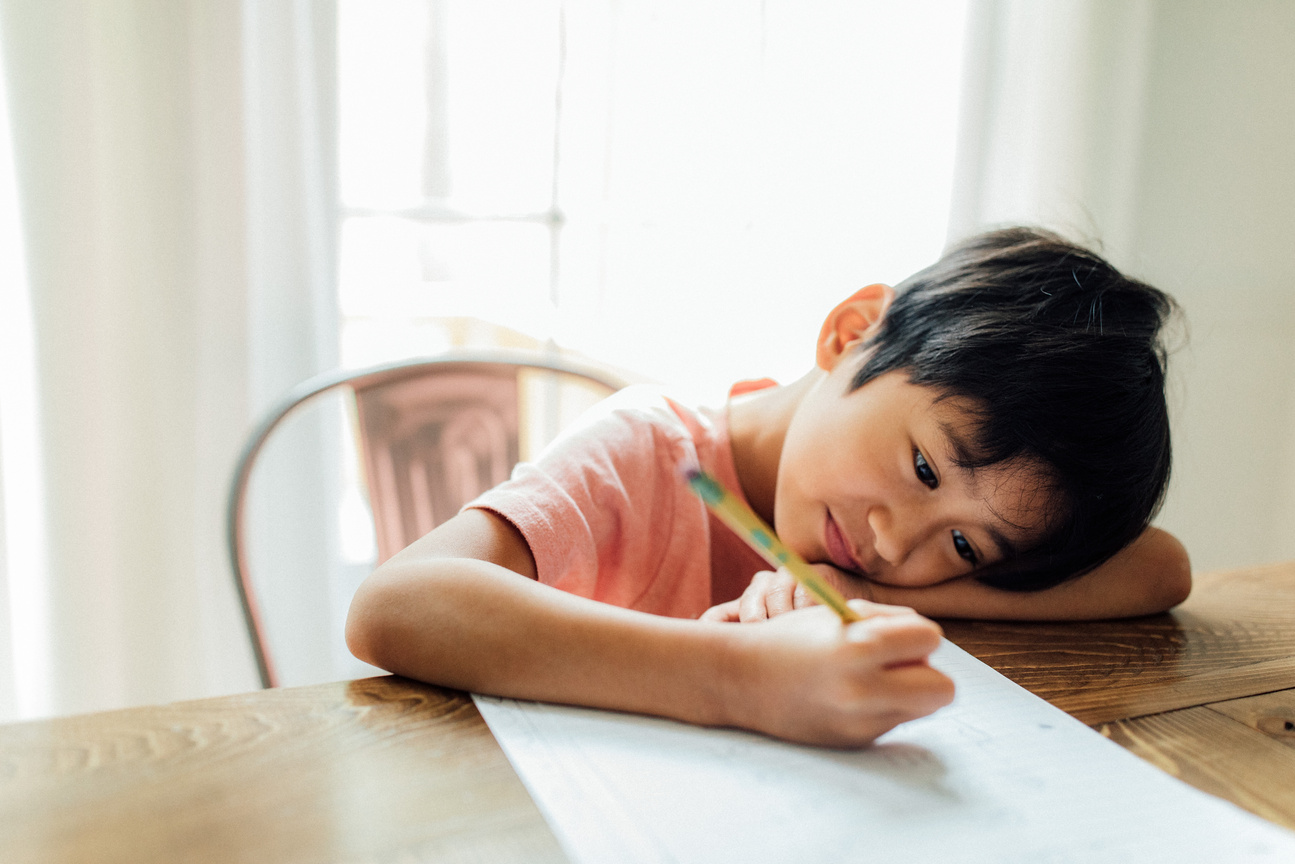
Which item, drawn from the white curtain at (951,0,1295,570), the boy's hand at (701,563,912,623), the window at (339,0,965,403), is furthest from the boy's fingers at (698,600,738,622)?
the white curtain at (951,0,1295,570)

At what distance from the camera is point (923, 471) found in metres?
0.67

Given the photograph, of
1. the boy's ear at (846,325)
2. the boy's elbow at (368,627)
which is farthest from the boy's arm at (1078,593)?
the boy's elbow at (368,627)

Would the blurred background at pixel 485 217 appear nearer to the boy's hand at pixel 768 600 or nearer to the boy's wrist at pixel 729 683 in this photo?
the boy's hand at pixel 768 600

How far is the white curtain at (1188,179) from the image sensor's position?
175cm

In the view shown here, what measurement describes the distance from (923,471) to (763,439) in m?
0.22

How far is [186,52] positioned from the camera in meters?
1.15

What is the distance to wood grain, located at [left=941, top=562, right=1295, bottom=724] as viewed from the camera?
0.55 m

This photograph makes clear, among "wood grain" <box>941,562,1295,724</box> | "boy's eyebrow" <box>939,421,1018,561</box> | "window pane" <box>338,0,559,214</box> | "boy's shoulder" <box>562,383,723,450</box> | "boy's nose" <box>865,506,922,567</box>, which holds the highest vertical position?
"window pane" <box>338,0,559,214</box>

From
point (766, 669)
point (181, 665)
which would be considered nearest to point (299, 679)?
point (181, 665)

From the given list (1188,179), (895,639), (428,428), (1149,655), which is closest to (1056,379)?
(1149,655)

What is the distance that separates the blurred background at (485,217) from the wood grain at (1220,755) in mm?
1097

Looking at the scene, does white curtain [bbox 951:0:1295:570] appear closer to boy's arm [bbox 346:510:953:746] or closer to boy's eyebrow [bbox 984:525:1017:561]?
boy's eyebrow [bbox 984:525:1017:561]

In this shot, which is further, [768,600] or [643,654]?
[768,600]

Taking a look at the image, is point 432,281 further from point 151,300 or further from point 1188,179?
point 1188,179
